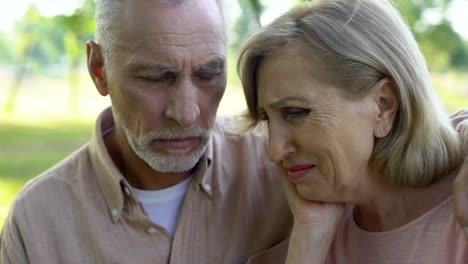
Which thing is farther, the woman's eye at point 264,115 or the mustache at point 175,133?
the mustache at point 175,133

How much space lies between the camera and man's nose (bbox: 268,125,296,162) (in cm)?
201

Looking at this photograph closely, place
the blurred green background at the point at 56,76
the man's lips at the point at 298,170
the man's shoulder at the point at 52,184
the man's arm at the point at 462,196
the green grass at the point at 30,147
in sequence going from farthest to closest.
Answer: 1. the blurred green background at the point at 56,76
2. the green grass at the point at 30,147
3. the man's shoulder at the point at 52,184
4. the man's lips at the point at 298,170
5. the man's arm at the point at 462,196

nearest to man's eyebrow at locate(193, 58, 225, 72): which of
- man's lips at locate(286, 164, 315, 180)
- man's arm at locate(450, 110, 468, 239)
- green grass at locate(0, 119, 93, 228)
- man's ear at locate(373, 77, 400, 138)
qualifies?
man's lips at locate(286, 164, 315, 180)

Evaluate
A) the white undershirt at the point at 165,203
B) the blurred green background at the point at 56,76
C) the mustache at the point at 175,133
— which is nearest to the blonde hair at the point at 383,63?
the mustache at the point at 175,133

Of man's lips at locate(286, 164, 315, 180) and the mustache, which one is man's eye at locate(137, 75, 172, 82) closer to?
the mustache

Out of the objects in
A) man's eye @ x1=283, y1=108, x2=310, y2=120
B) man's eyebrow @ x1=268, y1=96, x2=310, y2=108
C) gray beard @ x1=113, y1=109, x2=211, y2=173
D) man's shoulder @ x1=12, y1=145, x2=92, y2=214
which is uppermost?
man's eyebrow @ x1=268, y1=96, x2=310, y2=108

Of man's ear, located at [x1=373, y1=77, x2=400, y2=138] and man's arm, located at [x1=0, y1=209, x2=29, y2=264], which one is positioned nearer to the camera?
man's ear, located at [x1=373, y1=77, x2=400, y2=138]

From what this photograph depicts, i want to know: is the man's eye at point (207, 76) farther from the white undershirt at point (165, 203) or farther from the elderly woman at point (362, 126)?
the white undershirt at point (165, 203)

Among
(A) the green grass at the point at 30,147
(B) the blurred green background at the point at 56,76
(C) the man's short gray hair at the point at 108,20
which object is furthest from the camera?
(B) the blurred green background at the point at 56,76

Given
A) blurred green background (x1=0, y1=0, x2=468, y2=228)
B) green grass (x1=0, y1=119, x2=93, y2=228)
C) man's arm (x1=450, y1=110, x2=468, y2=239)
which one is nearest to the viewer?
man's arm (x1=450, y1=110, x2=468, y2=239)

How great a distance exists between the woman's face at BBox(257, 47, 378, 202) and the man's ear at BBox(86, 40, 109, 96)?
726mm

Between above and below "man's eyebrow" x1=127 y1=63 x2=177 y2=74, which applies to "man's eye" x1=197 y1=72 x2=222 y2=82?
below

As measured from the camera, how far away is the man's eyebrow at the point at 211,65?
2.23m

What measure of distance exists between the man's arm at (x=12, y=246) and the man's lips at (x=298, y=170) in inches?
40.5
